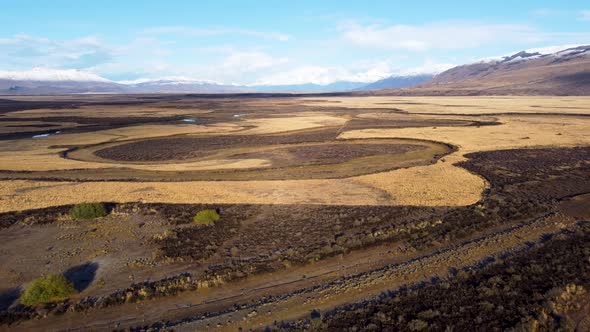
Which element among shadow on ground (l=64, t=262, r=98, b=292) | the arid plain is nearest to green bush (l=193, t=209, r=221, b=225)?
the arid plain

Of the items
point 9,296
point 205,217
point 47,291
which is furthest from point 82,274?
point 205,217

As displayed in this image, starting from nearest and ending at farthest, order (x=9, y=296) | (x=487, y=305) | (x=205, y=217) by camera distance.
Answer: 1. (x=487, y=305)
2. (x=9, y=296)
3. (x=205, y=217)

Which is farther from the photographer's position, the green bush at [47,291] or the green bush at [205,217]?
the green bush at [205,217]

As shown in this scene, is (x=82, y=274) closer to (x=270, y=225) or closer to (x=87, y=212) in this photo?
(x=87, y=212)

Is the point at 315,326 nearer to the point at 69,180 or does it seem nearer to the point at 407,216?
the point at 407,216

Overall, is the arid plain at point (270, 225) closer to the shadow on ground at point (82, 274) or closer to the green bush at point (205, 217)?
the shadow on ground at point (82, 274)

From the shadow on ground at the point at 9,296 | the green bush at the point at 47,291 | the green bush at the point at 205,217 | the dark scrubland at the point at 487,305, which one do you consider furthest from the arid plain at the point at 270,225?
the green bush at the point at 205,217

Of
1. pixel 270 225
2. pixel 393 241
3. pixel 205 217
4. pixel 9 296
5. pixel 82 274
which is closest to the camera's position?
pixel 9 296

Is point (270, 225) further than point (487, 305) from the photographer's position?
Yes
